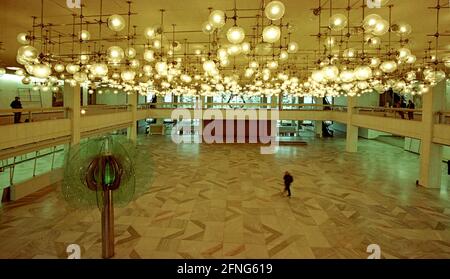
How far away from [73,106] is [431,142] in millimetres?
15352

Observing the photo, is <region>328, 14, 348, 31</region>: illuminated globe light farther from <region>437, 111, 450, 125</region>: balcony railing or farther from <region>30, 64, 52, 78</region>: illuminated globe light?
<region>437, 111, 450, 125</region>: balcony railing

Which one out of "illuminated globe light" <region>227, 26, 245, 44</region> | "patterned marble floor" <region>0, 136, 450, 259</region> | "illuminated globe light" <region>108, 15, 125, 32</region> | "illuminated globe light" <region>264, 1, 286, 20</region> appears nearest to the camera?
"illuminated globe light" <region>264, 1, 286, 20</region>

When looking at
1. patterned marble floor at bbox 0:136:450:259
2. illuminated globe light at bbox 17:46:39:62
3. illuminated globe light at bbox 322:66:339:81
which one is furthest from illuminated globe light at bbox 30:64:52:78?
illuminated globe light at bbox 322:66:339:81

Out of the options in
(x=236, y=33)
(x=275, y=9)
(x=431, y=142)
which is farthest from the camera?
(x=431, y=142)

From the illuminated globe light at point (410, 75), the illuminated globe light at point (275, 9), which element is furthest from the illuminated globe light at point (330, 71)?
the illuminated globe light at point (410, 75)

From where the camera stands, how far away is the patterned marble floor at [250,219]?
24.0 ft

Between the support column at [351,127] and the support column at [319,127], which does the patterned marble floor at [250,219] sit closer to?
the support column at [351,127]

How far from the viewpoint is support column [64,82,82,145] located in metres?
13.3

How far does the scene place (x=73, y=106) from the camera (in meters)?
13.3

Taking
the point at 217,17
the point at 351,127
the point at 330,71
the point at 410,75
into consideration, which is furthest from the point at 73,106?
the point at 351,127

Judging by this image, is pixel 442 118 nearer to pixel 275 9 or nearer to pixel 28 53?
pixel 275 9

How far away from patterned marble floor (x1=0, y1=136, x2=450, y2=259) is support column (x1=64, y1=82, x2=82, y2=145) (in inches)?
107

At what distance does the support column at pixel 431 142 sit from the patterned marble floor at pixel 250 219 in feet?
2.48
